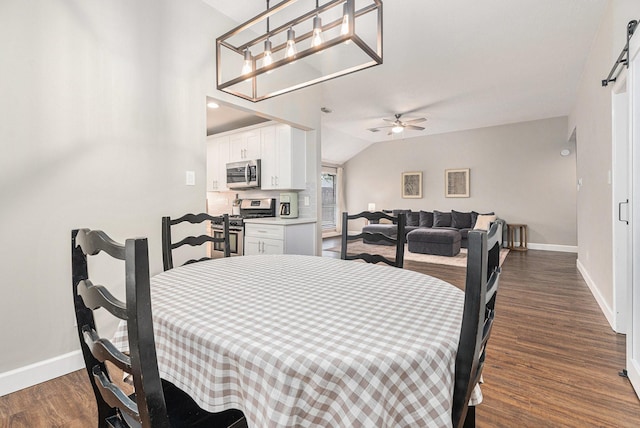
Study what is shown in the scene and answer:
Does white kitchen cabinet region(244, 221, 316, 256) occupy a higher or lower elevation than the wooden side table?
higher

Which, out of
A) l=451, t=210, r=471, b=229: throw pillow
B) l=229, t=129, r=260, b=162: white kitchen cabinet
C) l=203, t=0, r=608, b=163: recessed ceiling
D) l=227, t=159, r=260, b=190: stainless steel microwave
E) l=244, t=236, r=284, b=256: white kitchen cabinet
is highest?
l=203, t=0, r=608, b=163: recessed ceiling

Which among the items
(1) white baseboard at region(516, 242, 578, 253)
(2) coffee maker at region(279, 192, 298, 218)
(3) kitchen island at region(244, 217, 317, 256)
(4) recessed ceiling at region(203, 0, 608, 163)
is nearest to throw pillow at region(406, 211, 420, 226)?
Answer: (4) recessed ceiling at region(203, 0, 608, 163)

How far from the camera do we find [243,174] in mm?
4648

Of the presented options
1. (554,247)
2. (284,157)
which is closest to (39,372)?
(284,157)

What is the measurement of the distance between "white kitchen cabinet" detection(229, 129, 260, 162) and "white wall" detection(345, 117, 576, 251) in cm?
483

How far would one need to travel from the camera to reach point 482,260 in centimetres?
66

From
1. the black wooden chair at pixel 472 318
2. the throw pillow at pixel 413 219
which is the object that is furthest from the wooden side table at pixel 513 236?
the black wooden chair at pixel 472 318

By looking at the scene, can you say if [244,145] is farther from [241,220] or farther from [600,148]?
[600,148]

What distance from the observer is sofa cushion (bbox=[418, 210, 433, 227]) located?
23.7ft

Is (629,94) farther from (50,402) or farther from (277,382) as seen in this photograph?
(50,402)

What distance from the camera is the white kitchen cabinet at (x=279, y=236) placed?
142 inches

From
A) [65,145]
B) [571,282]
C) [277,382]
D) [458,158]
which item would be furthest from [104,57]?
[458,158]

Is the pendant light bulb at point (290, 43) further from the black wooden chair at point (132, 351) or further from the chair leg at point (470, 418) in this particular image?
the chair leg at point (470, 418)

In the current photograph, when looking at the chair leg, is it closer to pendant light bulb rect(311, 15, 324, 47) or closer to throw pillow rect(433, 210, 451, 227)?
pendant light bulb rect(311, 15, 324, 47)
